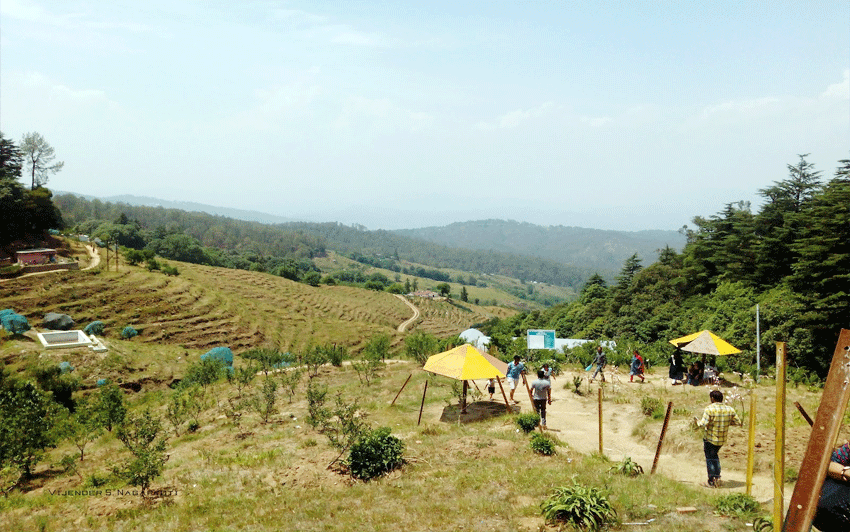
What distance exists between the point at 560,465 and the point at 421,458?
2.90 m

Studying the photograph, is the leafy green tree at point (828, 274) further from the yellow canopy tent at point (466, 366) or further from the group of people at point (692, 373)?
the yellow canopy tent at point (466, 366)

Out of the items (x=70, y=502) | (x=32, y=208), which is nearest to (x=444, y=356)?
(x=70, y=502)

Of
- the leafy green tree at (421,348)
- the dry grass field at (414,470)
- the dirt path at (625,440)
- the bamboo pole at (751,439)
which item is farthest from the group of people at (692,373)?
the leafy green tree at (421,348)

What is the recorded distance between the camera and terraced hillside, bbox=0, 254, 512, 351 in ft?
151

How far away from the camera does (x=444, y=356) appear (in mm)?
13758

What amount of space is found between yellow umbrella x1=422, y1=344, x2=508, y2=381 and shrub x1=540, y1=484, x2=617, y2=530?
541cm

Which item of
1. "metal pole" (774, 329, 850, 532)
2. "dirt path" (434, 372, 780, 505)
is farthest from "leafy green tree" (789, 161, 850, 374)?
"metal pole" (774, 329, 850, 532)

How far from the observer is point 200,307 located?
186 feet

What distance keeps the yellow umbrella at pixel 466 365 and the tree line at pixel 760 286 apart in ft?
47.9

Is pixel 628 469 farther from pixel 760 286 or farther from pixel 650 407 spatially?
pixel 760 286

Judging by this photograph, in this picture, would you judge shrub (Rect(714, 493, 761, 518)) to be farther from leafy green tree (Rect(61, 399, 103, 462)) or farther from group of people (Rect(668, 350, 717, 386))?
leafy green tree (Rect(61, 399, 103, 462))

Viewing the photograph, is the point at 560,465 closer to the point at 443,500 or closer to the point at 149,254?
the point at 443,500

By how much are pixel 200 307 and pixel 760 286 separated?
179 feet

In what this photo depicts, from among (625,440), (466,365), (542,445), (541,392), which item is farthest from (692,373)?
(542,445)
